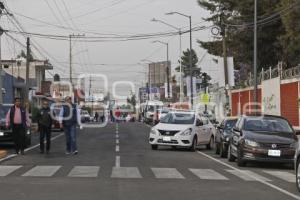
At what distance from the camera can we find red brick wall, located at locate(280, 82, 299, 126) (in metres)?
35.1

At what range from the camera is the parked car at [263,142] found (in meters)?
18.1

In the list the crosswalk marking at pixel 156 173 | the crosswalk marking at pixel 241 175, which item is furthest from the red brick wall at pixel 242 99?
the crosswalk marking at pixel 156 173

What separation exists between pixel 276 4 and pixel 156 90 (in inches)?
2894

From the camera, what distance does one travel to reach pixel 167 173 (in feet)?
52.2

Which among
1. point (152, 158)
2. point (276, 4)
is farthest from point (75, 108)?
point (276, 4)

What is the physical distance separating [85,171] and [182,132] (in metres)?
9.83

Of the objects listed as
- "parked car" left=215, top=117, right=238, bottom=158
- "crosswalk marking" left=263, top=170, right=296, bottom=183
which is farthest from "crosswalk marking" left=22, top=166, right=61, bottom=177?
"parked car" left=215, top=117, right=238, bottom=158

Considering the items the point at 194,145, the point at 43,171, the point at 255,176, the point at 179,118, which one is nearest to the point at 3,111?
the point at 179,118

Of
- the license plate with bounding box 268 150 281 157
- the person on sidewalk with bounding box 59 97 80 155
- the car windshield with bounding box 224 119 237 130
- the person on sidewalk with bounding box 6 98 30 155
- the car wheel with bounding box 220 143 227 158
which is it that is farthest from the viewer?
the car windshield with bounding box 224 119 237 130

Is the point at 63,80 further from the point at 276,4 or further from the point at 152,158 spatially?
the point at 152,158

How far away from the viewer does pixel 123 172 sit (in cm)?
1584

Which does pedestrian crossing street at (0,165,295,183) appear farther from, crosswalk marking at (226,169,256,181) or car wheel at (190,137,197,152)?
car wheel at (190,137,197,152)

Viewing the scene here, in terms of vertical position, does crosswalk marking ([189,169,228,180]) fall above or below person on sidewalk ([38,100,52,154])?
below

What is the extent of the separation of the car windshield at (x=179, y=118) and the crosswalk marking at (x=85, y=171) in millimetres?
9827
